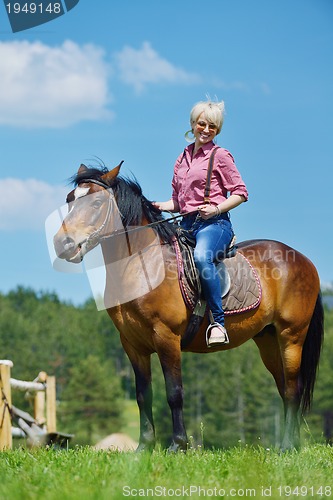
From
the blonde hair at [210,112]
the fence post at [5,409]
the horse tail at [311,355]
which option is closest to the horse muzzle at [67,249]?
the blonde hair at [210,112]

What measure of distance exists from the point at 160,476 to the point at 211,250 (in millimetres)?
2400

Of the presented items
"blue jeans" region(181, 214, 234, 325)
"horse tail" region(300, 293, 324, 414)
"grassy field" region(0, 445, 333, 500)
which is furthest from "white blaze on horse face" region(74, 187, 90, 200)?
"horse tail" region(300, 293, 324, 414)

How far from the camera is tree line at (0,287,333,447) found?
75188 mm

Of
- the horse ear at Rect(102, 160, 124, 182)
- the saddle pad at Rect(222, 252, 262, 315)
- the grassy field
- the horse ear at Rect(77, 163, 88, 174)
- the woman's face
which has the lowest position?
the grassy field

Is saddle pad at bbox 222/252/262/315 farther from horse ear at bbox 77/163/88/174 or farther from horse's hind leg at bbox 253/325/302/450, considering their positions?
horse ear at bbox 77/163/88/174

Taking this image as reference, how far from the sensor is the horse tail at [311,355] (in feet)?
25.4

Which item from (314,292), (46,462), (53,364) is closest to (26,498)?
(46,462)

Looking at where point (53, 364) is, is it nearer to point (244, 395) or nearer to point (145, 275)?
point (244, 395)

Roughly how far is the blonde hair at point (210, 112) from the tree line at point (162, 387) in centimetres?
6429

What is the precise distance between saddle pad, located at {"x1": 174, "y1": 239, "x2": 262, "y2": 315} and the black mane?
0.54 ft

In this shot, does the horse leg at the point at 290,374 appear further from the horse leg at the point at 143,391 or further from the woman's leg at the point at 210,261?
the horse leg at the point at 143,391

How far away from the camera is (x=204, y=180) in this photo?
6.78 m

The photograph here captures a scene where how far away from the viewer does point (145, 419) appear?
6738 mm

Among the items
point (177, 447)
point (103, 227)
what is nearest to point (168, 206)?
point (103, 227)
